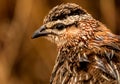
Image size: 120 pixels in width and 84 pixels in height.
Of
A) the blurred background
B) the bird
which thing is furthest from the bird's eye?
the blurred background

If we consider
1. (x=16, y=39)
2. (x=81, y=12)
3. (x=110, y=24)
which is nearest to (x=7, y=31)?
(x=16, y=39)

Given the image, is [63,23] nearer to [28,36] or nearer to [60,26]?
[60,26]

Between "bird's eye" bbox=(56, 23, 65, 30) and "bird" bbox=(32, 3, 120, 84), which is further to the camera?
"bird's eye" bbox=(56, 23, 65, 30)

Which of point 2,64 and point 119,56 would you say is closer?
point 119,56

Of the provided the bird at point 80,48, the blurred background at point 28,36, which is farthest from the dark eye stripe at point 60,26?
the blurred background at point 28,36

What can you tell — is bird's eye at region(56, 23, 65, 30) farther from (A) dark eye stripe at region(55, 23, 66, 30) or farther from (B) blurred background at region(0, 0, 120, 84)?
(B) blurred background at region(0, 0, 120, 84)

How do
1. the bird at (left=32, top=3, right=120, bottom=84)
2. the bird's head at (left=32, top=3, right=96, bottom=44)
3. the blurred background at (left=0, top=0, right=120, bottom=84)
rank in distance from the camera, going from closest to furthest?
the bird at (left=32, top=3, right=120, bottom=84) < the bird's head at (left=32, top=3, right=96, bottom=44) < the blurred background at (left=0, top=0, right=120, bottom=84)

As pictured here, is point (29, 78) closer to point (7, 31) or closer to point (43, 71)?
point (43, 71)

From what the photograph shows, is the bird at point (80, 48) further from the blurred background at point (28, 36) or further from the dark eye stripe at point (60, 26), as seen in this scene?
the blurred background at point (28, 36)
